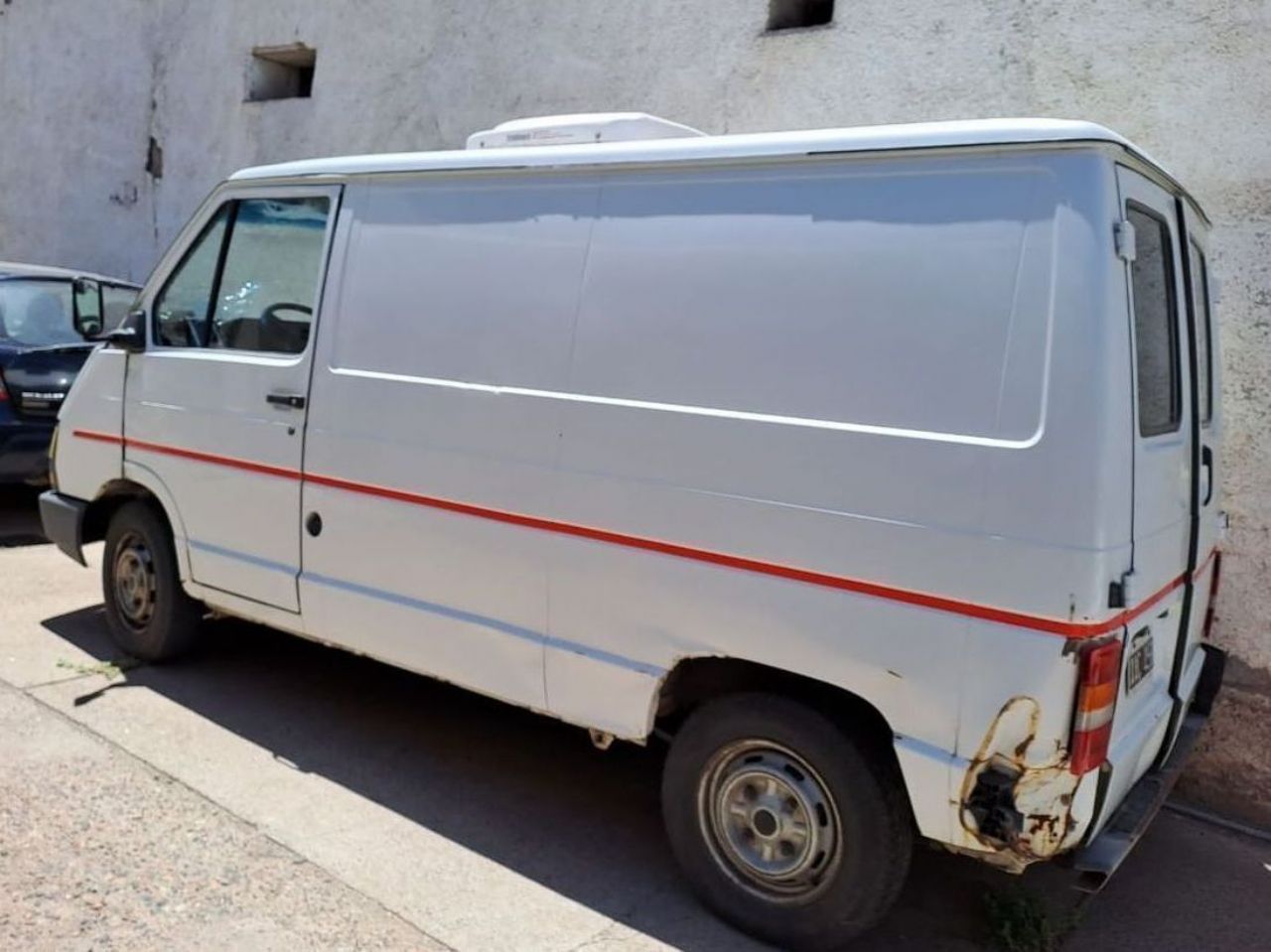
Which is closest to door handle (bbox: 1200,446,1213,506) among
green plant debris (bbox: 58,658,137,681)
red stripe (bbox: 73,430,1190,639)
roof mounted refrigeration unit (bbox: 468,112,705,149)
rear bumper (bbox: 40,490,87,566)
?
red stripe (bbox: 73,430,1190,639)

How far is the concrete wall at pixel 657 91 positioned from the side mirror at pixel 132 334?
2992 millimetres

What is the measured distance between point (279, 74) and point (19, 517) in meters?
3.98

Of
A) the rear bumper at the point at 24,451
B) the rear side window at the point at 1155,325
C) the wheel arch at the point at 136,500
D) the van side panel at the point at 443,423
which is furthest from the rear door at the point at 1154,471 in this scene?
the rear bumper at the point at 24,451

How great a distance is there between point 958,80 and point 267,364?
11.1 ft

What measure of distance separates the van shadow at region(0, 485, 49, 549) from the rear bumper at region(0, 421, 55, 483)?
0.35 m

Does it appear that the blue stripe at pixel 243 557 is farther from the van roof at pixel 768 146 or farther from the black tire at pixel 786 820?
the black tire at pixel 786 820

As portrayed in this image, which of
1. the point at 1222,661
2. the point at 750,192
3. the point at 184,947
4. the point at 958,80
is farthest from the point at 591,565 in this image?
the point at 958,80

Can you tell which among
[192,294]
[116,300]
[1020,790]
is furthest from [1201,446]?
[116,300]

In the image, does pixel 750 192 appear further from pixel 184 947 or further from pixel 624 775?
pixel 184 947

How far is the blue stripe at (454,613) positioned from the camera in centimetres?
367

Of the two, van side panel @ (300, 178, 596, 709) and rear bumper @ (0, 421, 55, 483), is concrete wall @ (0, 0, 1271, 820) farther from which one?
rear bumper @ (0, 421, 55, 483)

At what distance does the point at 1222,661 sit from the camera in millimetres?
4273

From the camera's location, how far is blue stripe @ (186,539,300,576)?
4648mm

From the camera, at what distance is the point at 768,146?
3447 millimetres
